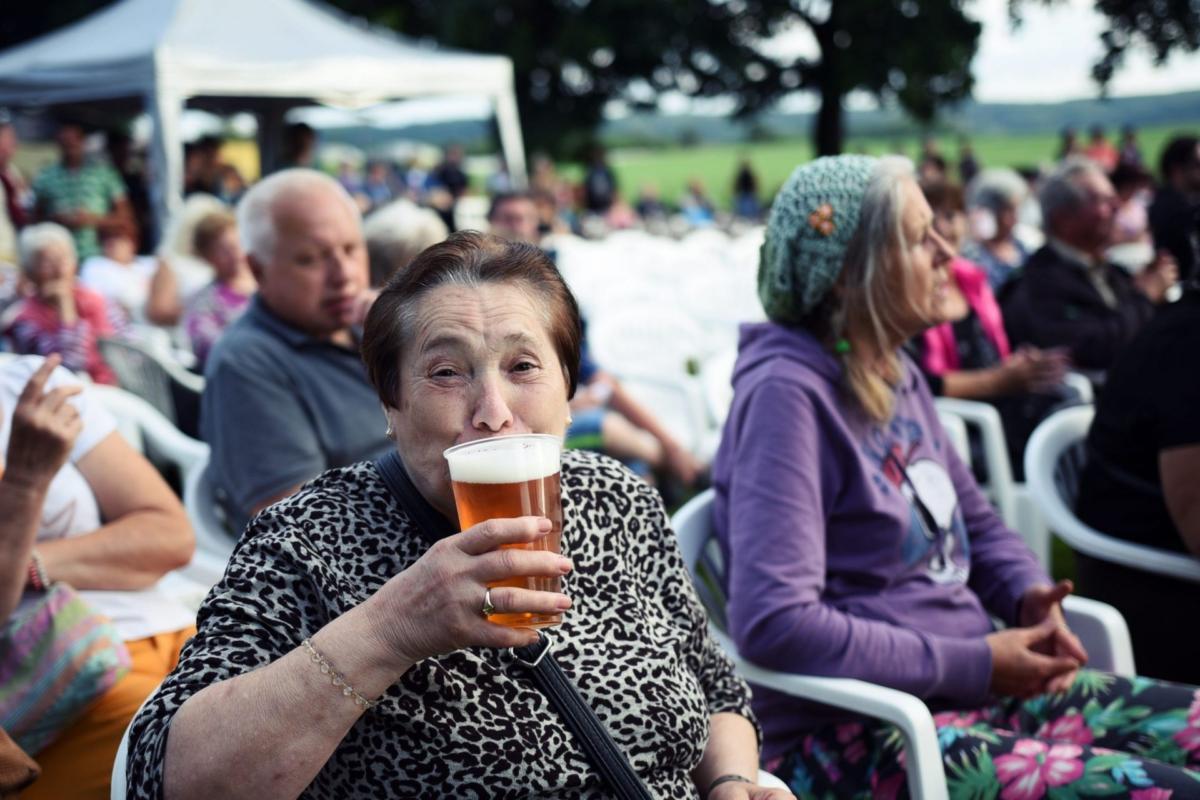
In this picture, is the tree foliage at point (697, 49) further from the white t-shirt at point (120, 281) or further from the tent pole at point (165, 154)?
the white t-shirt at point (120, 281)

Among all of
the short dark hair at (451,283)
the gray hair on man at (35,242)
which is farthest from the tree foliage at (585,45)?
the short dark hair at (451,283)

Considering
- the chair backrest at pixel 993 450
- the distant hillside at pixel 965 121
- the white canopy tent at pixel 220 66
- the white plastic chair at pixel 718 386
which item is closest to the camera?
the chair backrest at pixel 993 450

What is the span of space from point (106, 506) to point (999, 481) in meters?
3.05

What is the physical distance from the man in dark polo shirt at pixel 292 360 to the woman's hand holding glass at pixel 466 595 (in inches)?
63.8

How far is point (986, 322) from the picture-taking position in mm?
4785

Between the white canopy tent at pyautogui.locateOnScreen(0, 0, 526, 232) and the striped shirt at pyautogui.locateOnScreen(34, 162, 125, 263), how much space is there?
1.67ft

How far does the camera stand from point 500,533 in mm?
1181

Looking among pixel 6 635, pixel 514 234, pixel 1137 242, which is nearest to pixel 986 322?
pixel 514 234

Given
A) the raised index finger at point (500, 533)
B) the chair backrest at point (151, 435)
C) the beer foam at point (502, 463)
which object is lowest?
the chair backrest at point (151, 435)

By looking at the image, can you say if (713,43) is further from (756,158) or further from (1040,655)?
(1040,655)

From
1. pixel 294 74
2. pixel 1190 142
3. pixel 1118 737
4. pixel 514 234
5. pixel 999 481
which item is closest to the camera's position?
pixel 1118 737

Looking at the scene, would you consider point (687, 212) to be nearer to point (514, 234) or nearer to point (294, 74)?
point (294, 74)

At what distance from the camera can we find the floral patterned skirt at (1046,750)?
1.96 metres

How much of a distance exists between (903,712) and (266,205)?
85.0 inches
